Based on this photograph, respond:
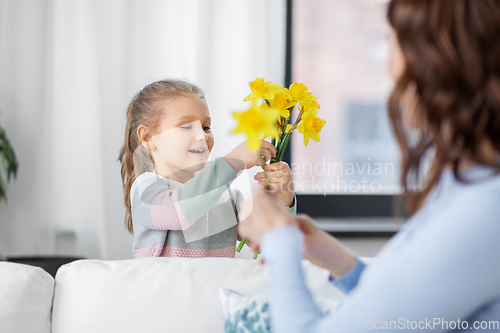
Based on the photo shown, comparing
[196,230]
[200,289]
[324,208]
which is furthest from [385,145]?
[200,289]

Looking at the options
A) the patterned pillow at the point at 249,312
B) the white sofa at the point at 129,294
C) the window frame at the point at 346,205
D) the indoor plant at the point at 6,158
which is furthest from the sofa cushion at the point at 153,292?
the window frame at the point at 346,205

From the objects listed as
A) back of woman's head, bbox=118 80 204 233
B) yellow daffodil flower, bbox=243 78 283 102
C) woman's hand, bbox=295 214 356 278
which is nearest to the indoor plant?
back of woman's head, bbox=118 80 204 233

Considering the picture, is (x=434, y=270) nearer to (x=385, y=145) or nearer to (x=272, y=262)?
(x=272, y=262)

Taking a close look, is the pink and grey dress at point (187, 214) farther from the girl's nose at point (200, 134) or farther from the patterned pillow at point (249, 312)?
the patterned pillow at point (249, 312)

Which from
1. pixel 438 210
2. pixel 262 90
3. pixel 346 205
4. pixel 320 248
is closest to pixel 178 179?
pixel 262 90

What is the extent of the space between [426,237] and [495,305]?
12 cm

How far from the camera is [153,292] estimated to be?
965 millimetres

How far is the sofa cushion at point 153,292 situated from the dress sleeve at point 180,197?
0.69ft

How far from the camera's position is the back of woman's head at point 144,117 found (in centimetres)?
144

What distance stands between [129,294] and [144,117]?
26.4 inches

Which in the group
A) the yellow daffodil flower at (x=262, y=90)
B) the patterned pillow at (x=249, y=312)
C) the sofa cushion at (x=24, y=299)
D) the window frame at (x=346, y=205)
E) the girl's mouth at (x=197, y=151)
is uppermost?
the yellow daffodil flower at (x=262, y=90)

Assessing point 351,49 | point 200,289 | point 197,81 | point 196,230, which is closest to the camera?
point 200,289

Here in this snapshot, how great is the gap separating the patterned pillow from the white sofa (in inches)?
4.8

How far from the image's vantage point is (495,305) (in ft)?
1.67
